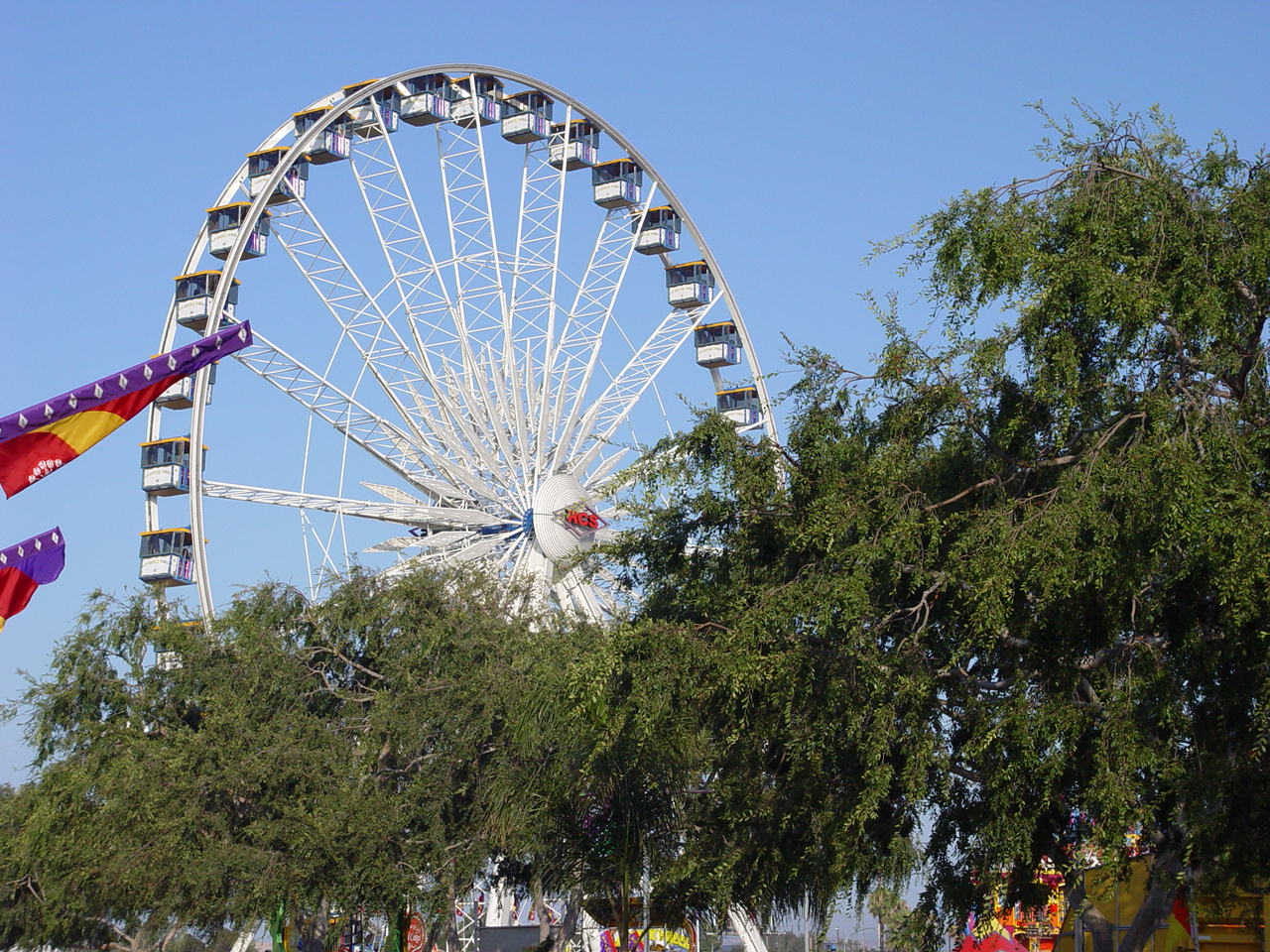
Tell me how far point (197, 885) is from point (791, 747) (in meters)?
16.5

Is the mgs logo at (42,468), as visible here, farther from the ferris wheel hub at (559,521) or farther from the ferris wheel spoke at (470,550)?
the ferris wheel hub at (559,521)

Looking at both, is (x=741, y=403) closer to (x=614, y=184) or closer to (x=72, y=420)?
(x=614, y=184)

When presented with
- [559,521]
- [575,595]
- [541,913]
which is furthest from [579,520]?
[541,913]

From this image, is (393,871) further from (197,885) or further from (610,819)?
(610,819)

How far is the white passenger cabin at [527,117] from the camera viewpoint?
139 feet

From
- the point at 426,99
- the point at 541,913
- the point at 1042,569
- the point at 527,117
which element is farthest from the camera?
the point at 527,117

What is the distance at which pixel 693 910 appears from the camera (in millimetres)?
21344

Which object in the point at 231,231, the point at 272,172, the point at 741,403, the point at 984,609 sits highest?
the point at 272,172

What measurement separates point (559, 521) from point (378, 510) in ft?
12.9

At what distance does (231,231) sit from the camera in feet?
122

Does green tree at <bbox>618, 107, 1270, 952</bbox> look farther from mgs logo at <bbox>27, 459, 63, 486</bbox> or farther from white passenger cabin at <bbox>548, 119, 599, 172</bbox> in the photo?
white passenger cabin at <bbox>548, 119, 599, 172</bbox>

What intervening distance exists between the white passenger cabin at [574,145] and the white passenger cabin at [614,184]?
1.64 ft

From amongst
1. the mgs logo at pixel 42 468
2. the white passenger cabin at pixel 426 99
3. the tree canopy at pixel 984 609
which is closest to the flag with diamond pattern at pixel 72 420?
the mgs logo at pixel 42 468

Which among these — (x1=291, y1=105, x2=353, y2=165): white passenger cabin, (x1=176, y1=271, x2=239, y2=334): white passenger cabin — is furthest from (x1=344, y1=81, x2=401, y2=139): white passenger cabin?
(x1=176, y1=271, x2=239, y2=334): white passenger cabin
